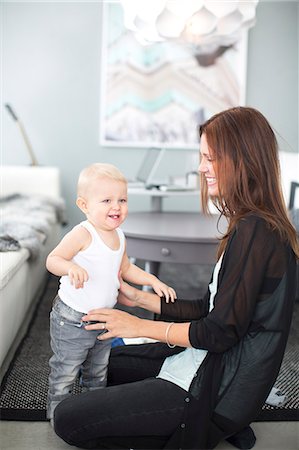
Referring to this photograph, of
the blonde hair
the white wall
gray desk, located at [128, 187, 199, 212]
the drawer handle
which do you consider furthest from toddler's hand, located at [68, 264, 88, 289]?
the white wall

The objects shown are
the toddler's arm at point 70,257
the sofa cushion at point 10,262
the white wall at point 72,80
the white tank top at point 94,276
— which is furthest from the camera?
the white wall at point 72,80

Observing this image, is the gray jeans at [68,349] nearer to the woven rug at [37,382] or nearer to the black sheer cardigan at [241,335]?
the woven rug at [37,382]

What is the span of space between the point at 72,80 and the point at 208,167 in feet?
12.5

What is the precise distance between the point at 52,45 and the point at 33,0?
389 millimetres

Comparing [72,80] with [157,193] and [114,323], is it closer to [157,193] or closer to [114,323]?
[157,193]

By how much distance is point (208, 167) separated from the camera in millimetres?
1736

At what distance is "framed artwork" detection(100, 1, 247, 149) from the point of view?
5.29 meters

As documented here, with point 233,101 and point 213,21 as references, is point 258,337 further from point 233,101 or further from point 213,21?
point 233,101

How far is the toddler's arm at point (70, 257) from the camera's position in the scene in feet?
5.57

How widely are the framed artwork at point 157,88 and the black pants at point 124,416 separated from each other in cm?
388

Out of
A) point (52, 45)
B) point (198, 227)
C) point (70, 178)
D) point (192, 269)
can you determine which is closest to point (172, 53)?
point (52, 45)

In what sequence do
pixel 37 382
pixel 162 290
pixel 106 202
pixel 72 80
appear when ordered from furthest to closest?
pixel 72 80, pixel 37 382, pixel 162 290, pixel 106 202

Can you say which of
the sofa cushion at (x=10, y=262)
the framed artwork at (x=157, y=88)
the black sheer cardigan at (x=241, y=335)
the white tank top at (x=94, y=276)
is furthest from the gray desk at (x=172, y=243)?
the framed artwork at (x=157, y=88)

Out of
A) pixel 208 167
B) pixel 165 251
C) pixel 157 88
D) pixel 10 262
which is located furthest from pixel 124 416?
pixel 157 88
